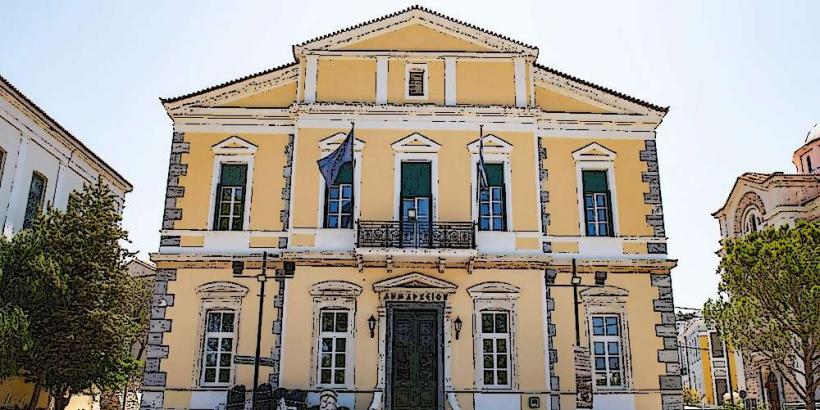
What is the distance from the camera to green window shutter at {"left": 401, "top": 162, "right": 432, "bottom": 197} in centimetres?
1692

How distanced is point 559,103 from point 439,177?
3.80m

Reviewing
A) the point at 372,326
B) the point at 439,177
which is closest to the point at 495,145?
the point at 439,177

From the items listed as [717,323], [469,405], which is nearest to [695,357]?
[717,323]

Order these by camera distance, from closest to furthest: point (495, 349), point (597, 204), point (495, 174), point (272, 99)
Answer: point (495, 349)
point (495, 174)
point (597, 204)
point (272, 99)

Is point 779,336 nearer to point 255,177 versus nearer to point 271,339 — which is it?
point 271,339

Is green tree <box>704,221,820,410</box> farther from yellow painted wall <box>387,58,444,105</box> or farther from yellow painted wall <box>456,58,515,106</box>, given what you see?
yellow painted wall <box>387,58,444,105</box>

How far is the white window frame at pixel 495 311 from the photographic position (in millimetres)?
15680

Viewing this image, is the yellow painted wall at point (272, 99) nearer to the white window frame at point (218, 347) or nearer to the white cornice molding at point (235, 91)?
the white cornice molding at point (235, 91)

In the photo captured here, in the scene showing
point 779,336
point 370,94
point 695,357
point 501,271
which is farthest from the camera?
point 695,357

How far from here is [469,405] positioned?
50.8 ft

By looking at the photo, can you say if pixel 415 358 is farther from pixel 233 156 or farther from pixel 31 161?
pixel 31 161

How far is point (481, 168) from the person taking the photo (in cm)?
1616

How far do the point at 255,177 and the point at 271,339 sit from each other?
12.8 ft

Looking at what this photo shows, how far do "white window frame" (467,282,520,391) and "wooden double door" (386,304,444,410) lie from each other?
81 centimetres
